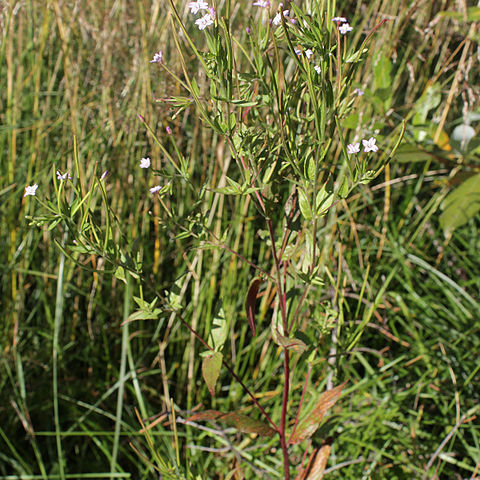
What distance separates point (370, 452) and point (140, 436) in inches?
21.9

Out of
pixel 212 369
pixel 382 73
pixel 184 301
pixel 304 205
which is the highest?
pixel 382 73

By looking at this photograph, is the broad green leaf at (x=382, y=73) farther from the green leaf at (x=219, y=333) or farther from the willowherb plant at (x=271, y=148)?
the green leaf at (x=219, y=333)

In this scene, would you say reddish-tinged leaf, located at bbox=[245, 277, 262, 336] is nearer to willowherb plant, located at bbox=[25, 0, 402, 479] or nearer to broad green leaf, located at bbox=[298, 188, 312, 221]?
willowherb plant, located at bbox=[25, 0, 402, 479]

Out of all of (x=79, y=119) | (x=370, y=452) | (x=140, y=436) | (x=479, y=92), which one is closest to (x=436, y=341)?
(x=370, y=452)

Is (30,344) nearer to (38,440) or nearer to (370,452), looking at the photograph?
(38,440)

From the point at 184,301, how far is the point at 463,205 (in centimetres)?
79

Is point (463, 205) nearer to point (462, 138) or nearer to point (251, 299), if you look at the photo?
point (462, 138)

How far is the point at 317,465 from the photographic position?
2.92 ft

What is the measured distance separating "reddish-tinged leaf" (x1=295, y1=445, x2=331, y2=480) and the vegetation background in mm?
252

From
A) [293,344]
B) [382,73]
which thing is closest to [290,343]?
[293,344]

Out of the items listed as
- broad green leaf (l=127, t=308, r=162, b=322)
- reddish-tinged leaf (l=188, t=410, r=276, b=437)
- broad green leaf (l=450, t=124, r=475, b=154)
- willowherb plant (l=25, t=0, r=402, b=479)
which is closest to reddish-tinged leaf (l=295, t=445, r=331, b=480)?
willowherb plant (l=25, t=0, r=402, b=479)

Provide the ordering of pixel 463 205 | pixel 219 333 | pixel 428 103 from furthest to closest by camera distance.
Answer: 1. pixel 428 103
2. pixel 463 205
3. pixel 219 333

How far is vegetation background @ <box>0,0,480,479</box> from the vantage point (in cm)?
120

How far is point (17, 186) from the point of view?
147cm
